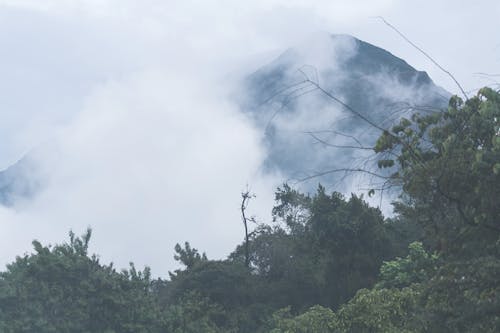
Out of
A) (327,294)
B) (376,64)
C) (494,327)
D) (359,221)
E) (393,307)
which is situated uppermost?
(376,64)

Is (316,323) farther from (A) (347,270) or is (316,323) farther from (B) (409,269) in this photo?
(A) (347,270)

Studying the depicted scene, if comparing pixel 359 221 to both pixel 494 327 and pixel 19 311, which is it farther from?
pixel 494 327

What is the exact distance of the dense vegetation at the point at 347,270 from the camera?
8.08m

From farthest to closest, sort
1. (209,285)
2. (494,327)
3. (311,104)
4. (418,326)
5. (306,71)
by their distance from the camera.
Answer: (311,104)
(209,285)
(418,326)
(494,327)
(306,71)

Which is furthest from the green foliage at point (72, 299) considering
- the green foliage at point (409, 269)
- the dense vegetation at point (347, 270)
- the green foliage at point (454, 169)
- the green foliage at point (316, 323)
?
the green foliage at point (454, 169)

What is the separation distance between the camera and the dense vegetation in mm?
8078

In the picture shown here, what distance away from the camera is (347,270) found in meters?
39.7

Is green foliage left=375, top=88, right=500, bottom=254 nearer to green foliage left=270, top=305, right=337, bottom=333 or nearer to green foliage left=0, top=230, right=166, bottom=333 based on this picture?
green foliage left=270, top=305, right=337, bottom=333

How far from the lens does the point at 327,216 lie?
40719mm

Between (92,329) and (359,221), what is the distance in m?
16.3

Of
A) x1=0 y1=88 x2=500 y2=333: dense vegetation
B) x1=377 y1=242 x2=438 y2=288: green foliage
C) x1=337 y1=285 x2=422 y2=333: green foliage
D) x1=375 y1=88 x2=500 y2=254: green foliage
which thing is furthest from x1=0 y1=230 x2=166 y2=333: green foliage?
x1=375 y1=88 x2=500 y2=254: green foliage

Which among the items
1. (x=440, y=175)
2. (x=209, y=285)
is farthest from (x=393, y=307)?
(x=209, y=285)

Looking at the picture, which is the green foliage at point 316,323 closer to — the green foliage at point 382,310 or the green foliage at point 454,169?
the green foliage at point 382,310

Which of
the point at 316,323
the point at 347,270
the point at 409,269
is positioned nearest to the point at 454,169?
the point at 316,323
